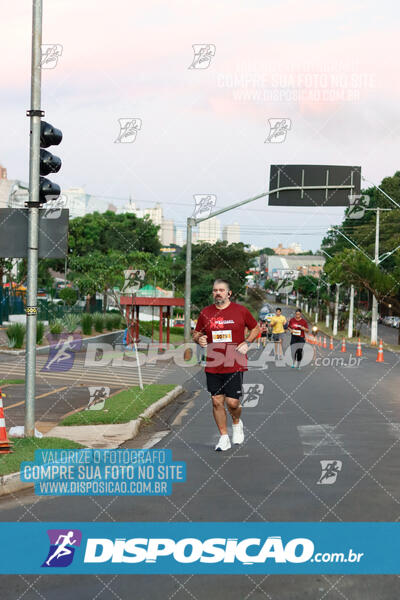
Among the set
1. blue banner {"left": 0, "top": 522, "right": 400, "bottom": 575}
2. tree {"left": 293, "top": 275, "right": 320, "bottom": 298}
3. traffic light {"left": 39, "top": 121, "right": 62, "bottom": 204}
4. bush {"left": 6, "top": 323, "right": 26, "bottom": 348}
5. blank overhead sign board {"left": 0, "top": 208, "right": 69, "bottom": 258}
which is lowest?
tree {"left": 293, "top": 275, "right": 320, "bottom": 298}

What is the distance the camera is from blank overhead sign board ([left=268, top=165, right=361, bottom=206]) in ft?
78.9

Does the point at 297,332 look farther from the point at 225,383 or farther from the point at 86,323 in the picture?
the point at 86,323

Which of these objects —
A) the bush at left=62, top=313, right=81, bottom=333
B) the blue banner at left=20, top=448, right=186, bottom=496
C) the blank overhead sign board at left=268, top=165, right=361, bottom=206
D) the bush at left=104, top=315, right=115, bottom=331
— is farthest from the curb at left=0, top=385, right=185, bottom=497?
the bush at left=104, top=315, right=115, bottom=331

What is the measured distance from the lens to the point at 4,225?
10.1 metres

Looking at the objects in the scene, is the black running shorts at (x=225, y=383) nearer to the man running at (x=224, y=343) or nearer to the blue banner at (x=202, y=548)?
the man running at (x=224, y=343)

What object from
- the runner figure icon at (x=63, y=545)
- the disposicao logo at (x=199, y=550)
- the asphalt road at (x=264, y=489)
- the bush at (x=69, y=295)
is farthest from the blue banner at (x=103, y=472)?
the bush at (x=69, y=295)

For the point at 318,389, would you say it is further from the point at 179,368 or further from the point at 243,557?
the point at 243,557

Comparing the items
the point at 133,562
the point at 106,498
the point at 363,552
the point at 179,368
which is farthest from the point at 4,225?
the point at 179,368

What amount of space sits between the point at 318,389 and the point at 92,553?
1305 centimetres

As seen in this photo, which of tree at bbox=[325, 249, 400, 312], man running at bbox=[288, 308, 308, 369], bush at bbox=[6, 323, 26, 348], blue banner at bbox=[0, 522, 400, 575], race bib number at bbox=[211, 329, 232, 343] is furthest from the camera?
tree at bbox=[325, 249, 400, 312]

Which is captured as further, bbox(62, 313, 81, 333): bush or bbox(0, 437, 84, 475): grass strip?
bbox(62, 313, 81, 333): bush

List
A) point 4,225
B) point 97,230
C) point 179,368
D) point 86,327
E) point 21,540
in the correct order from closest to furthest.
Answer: point 21,540
point 4,225
point 179,368
point 86,327
point 97,230

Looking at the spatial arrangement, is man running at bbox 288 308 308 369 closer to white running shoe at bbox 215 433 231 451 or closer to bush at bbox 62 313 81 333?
white running shoe at bbox 215 433 231 451

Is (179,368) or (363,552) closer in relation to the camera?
(363,552)
